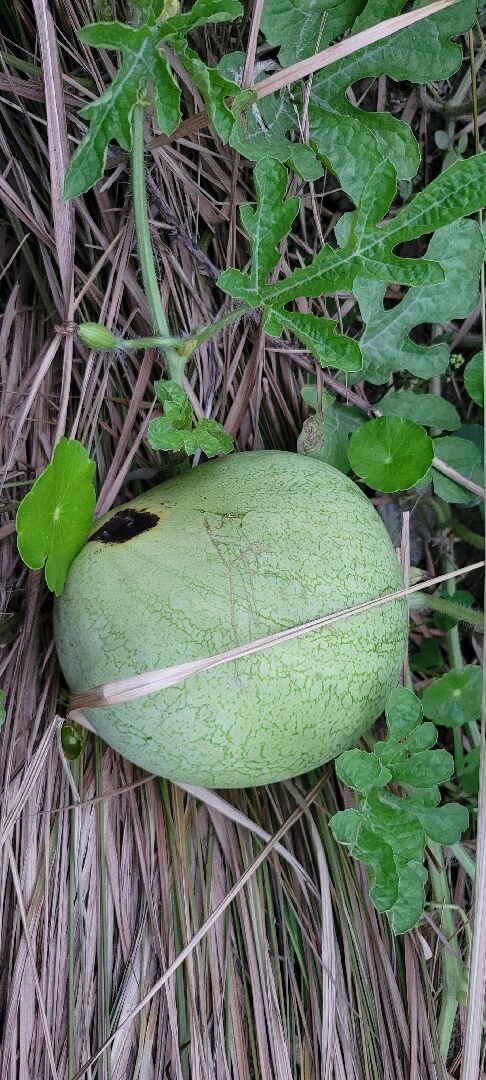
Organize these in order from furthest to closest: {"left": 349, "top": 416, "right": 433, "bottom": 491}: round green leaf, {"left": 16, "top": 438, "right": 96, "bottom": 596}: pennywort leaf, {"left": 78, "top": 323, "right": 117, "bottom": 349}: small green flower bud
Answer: {"left": 349, "top": 416, "right": 433, "bottom": 491}: round green leaf → {"left": 78, "top": 323, "right": 117, "bottom": 349}: small green flower bud → {"left": 16, "top": 438, "right": 96, "bottom": 596}: pennywort leaf

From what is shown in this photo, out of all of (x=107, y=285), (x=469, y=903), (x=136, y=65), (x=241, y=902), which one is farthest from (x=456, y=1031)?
(x=136, y=65)

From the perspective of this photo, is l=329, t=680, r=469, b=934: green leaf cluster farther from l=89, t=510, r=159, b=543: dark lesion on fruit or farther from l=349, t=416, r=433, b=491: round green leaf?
l=89, t=510, r=159, b=543: dark lesion on fruit

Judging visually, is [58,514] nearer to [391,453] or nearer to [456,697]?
[391,453]

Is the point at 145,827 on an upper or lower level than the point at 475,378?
lower

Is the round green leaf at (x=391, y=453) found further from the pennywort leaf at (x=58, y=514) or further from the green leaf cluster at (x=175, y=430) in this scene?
the pennywort leaf at (x=58, y=514)

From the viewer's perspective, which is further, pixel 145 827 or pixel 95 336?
pixel 145 827

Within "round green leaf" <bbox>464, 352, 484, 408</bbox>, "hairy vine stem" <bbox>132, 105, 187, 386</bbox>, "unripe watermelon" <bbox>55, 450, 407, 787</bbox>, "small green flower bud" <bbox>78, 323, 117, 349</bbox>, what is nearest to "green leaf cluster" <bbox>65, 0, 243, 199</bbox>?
"hairy vine stem" <bbox>132, 105, 187, 386</bbox>

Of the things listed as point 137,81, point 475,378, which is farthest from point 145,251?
point 475,378
